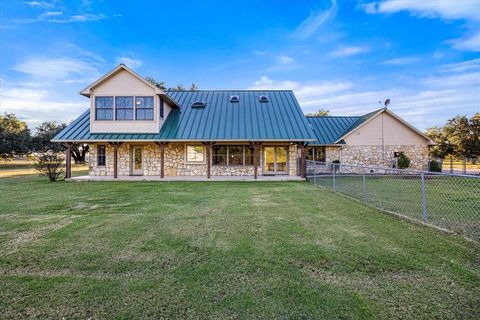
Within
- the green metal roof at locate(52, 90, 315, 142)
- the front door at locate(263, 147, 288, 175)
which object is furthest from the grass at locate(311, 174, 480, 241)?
the front door at locate(263, 147, 288, 175)

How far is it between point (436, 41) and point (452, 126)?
14994 mm

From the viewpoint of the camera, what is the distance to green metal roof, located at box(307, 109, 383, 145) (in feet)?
62.3

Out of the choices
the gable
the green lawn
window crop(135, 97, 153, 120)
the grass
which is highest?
the gable

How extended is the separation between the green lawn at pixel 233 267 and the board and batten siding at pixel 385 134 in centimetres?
1395

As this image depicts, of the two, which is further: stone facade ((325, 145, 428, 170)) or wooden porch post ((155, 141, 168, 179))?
stone facade ((325, 145, 428, 170))

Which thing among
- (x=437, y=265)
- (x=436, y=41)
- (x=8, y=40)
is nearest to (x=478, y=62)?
(x=436, y=41)

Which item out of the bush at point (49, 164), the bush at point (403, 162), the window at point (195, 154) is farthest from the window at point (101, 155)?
the bush at point (403, 162)

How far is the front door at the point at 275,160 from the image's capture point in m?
Answer: 16.9

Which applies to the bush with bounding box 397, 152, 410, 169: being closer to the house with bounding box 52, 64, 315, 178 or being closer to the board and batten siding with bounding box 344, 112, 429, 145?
the board and batten siding with bounding box 344, 112, 429, 145

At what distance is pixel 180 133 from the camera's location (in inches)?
598

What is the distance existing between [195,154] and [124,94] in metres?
5.58

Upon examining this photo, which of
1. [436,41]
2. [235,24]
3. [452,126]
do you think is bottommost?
[452,126]

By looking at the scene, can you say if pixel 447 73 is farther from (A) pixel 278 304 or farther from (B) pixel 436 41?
(A) pixel 278 304

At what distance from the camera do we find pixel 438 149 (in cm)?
2902
